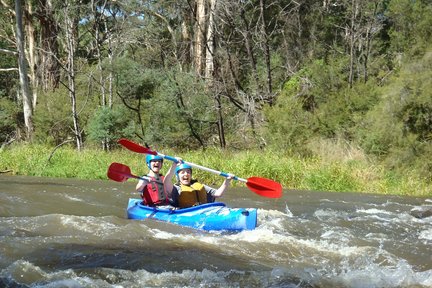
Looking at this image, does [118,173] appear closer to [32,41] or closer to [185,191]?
[185,191]

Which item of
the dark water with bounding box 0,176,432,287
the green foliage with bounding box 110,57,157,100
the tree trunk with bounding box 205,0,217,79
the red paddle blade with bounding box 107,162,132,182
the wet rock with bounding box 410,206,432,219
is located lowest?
the wet rock with bounding box 410,206,432,219

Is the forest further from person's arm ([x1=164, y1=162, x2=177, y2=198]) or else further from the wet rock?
person's arm ([x1=164, y1=162, x2=177, y2=198])

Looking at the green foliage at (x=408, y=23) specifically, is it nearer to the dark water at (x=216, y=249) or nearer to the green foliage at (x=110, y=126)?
the green foliage at (x=110, y=126)

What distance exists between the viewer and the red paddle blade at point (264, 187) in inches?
329

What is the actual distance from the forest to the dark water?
477 cm

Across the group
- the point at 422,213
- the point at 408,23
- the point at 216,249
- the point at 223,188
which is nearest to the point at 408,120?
the point at 422,213

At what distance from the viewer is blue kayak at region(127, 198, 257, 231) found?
281 inches

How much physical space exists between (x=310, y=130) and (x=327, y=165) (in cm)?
295

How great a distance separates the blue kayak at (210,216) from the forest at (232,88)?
7510 mm

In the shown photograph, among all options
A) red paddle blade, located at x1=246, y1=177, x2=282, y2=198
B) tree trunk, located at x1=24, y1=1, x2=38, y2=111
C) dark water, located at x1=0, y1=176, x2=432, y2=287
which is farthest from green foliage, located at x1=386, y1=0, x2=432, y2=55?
tree trunk, located at x1=24, y1=1, x2=38, y2=111

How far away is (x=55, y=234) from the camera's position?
22.2ft

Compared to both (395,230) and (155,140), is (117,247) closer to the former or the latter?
(395,230)

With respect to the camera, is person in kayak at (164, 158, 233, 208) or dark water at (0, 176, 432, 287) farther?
person in kayak at (164, 158, 233, 208)

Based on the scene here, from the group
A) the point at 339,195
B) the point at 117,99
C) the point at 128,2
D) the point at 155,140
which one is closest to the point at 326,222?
the point at 339,195
